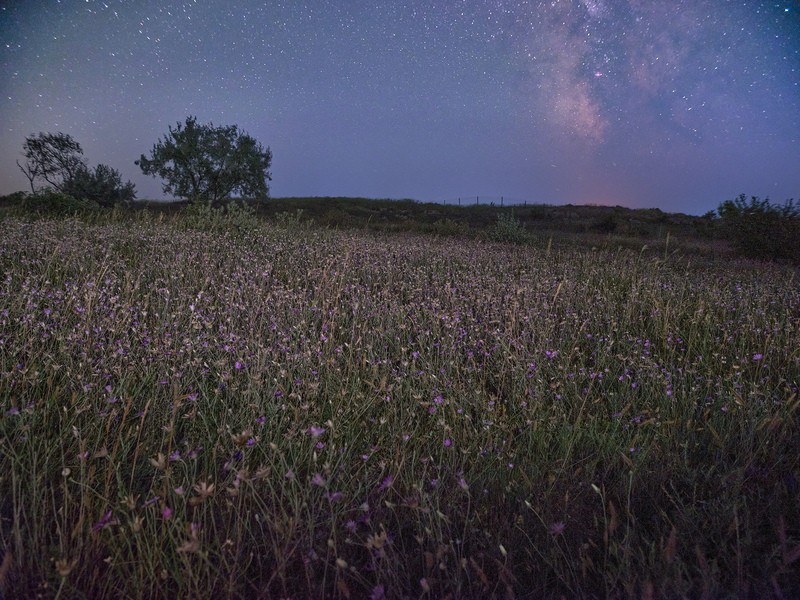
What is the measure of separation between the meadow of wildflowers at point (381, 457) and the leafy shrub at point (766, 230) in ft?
39.9

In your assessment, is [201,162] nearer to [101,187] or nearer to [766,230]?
[101,187]

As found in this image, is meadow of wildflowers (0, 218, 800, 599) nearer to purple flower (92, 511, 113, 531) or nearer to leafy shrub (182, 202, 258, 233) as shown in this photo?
purple flower (92, 511, 113, 531)

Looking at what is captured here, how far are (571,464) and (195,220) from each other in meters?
9.70

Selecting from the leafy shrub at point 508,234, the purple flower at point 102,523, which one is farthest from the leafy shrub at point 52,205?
the purple flower at point 102,523

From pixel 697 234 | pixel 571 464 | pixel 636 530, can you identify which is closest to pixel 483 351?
pixel 571 464

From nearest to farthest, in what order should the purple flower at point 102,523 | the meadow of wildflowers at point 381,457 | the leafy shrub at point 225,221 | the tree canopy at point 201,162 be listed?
the purple flower at point 102,523, the meadow of wildflowers at point 381,457, the leafy shrub at point 225,221, the tree canopy at point 201,162

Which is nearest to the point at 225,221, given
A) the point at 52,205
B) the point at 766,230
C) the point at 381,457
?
the point at 52,205

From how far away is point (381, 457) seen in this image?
2.27m

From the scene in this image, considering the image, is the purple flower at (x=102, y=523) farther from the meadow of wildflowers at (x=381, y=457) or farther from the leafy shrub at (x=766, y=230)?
the leafy shrub at (x=766, y=230)

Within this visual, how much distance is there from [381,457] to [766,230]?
16.9m

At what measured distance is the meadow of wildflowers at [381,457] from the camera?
149 centimetres

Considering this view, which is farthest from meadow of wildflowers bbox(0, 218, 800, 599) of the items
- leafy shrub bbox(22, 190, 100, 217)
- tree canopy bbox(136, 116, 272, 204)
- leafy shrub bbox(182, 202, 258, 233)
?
tree canopy bbox(136, 116, 272, 204)

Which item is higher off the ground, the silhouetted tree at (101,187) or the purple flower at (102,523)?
the silhouetted tree at (101,187)

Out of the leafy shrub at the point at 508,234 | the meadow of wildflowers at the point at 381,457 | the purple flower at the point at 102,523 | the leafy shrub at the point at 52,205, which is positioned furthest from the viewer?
the leafy shrub at the point at 508,234
